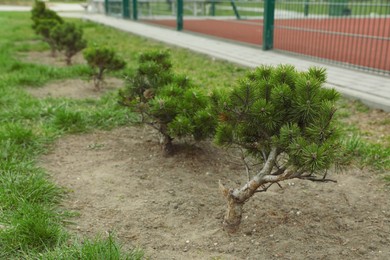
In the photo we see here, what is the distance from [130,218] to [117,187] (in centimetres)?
52

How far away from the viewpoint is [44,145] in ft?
14.3

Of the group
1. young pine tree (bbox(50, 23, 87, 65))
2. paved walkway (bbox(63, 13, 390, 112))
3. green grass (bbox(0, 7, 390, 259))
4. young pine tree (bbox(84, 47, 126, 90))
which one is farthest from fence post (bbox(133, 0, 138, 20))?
young pine tree (bbox(84, 47, 126, 90))

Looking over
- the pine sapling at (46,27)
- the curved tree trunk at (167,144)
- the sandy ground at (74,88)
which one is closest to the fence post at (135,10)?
the pine sapling at (46,27)

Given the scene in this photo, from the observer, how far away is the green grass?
265 centimetres

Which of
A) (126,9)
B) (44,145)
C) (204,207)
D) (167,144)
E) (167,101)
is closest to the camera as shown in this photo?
(204,207)

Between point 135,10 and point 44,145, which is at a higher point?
point 135,10

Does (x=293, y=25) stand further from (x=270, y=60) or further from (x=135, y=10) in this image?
(x=135, y=10)

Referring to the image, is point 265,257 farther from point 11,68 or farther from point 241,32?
point 241,32

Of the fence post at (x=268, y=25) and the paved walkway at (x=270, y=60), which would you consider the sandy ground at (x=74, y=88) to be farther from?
the fence post at (x=268, y=25)

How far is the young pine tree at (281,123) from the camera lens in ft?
8.20

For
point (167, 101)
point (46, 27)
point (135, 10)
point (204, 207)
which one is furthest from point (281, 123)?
point (135, 10)

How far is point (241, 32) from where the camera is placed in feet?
43.4

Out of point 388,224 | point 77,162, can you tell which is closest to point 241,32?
point 77,162

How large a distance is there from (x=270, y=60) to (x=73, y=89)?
12.4 feet
